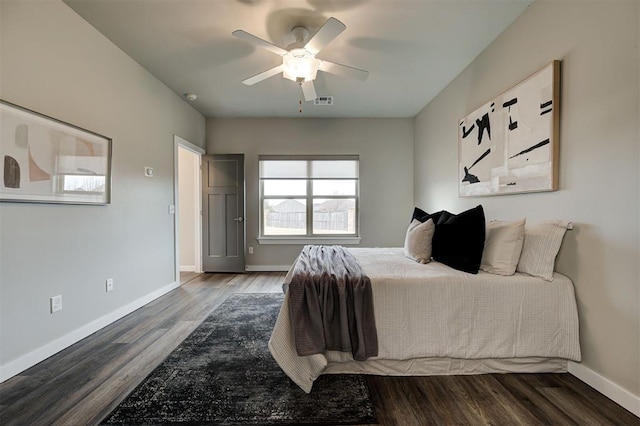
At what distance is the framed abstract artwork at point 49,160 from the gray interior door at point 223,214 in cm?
215

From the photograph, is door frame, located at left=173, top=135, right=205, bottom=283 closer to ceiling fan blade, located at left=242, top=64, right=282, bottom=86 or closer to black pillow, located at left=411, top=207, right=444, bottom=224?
ceiling fan blade, located at left=242, top=64, right=282, bottom=86

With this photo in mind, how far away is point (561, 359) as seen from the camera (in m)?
1.83

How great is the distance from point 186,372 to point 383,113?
4.31 m

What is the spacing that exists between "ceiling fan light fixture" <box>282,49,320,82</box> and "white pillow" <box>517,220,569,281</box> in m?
2.17

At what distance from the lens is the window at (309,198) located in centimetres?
490

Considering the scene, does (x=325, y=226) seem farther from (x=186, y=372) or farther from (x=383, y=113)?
(x=186, y=372)

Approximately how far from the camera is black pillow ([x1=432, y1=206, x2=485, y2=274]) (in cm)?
199

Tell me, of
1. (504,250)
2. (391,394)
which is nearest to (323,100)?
(504,250)

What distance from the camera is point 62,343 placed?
213 cm

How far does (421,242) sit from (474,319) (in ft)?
2.54

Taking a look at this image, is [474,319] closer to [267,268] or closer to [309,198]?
[309,198]

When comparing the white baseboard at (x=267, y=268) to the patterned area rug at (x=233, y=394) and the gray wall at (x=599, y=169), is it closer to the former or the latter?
the patterned area rug at (x=233, y=394)

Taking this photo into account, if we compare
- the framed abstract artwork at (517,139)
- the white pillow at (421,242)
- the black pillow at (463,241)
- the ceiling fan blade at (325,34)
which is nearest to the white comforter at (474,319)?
the black pillow at (463,241)

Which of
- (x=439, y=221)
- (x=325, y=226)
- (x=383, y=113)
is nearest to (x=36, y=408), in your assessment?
(x=439, y=221)
